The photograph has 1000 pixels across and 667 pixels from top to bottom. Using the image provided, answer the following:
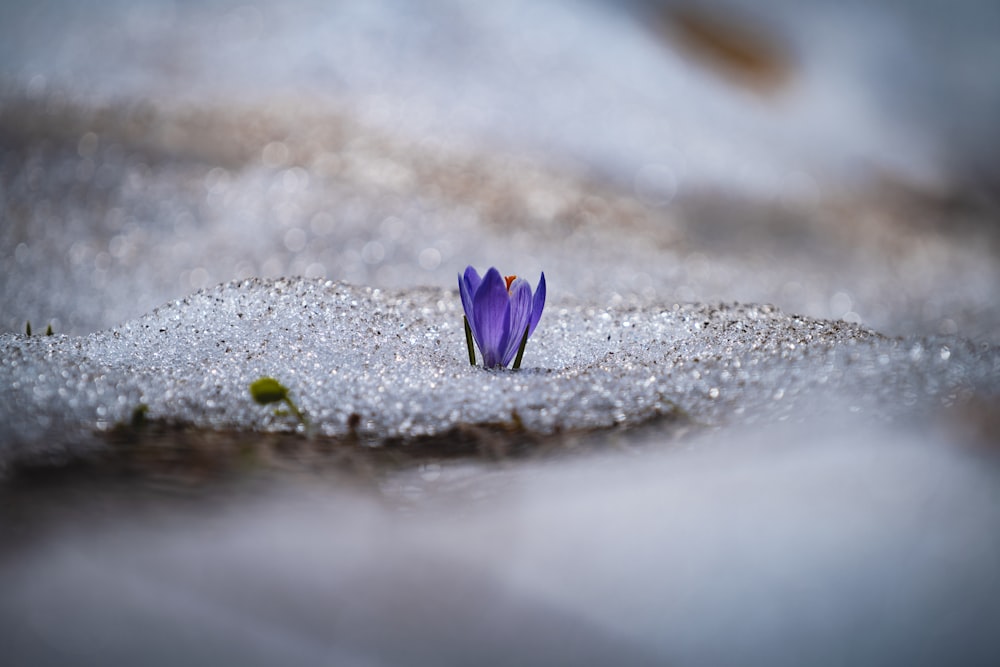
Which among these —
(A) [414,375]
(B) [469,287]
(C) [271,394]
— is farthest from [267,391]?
(B) [469,287]

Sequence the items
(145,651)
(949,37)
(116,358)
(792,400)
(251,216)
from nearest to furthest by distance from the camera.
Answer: (145,651), (792,400), (116,358), (251,216), (949,37)

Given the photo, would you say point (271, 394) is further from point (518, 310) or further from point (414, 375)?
point (518, 310)

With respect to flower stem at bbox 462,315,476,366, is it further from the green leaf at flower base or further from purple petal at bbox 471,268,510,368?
the green leaf at flower base

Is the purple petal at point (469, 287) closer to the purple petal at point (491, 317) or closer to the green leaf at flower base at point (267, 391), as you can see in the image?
the purple petal at point (491, 317)

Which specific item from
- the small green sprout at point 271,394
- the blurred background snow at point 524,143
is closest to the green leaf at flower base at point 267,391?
the small green sprout at point 271,394

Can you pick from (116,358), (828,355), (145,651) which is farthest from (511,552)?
(116,358)

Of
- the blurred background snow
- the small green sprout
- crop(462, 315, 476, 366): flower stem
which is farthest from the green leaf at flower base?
the blurred background snow

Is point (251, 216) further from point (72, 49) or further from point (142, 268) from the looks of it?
point (72, 49)
